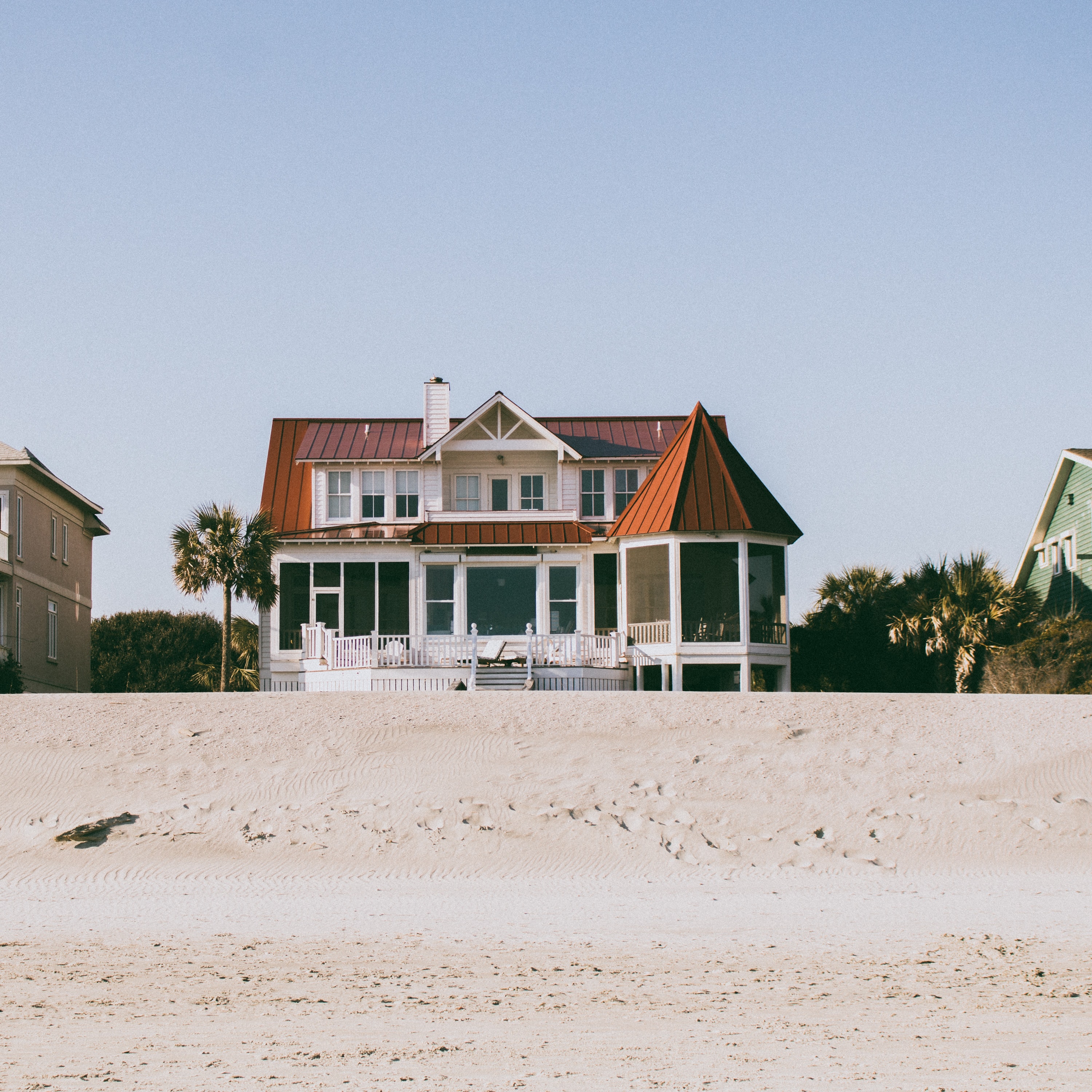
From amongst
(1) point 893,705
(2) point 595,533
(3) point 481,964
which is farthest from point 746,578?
(3) point 481,964

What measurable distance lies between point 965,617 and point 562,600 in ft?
32.6

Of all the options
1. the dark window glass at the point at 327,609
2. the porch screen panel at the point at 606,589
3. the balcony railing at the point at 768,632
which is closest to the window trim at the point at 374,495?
the dark window glass at the point at 327,609

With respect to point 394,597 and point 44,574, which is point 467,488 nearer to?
point 394,597

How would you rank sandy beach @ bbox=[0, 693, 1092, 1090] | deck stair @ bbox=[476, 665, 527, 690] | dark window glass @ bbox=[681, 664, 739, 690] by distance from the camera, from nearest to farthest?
1. sandy beach @ bbox=[0, 693, 1092, 1090]
2. deck stair @ bbox=[476, 665, 527, 690]
3. dark window glass @ bbox=[681, 664, 739, 690]

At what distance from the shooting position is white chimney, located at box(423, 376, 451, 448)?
37688mm

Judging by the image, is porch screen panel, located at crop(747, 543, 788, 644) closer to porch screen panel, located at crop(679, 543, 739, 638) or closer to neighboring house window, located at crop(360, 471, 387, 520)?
porch screen panel, located at crop(679, 543, 739, 638)

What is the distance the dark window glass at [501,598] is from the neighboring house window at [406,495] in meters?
3.06

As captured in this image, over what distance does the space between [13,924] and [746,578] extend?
20.7m

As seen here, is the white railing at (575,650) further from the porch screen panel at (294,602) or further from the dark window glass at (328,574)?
the porch screen panel at (294,602)

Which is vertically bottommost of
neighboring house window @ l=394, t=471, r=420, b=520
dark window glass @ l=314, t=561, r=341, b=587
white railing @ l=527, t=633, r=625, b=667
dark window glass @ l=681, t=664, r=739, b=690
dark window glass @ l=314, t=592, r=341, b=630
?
dark window glass @ l=681, t=664, r=739, b=690

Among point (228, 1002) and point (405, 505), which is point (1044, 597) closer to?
point (405, 505)

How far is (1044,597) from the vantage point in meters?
39.6

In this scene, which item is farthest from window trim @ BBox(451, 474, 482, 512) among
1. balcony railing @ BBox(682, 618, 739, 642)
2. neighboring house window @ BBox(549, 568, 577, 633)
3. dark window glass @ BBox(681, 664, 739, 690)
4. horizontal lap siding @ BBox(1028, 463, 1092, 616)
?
horizontal lap siding @ BBox(1028, 463, 1092, 616)

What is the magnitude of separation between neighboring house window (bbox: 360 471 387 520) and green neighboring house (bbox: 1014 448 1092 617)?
57.9 ft
